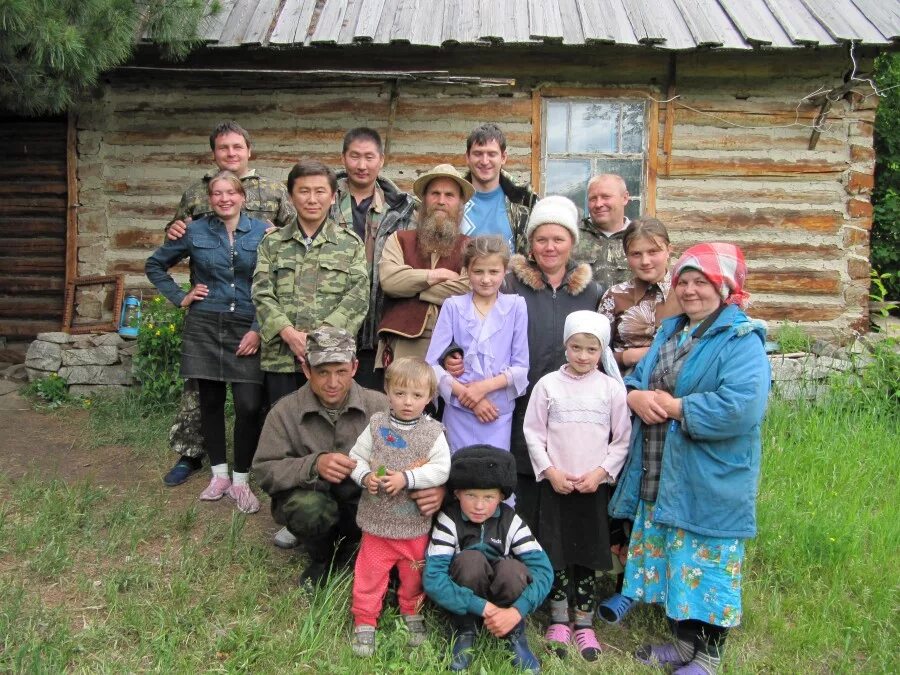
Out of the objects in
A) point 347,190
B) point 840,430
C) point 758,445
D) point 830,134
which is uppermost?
point 830,134

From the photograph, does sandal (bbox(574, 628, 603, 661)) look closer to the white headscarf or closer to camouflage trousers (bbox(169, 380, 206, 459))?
the white headscarf

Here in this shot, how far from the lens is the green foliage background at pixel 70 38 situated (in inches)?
173

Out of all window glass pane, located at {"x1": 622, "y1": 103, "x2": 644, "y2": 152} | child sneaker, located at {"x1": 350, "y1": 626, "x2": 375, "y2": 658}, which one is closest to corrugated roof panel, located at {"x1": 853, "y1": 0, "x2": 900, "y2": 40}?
window glass pane, located at {"x1": 622, "y1": 103, "x2": 644, "y2": 152}

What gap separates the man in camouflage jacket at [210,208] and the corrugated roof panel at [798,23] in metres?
4.43

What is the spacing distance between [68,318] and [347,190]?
437cm

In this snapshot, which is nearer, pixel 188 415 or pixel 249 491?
pixel 249 491

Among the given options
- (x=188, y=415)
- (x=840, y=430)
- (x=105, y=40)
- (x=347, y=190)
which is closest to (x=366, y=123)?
(x=105, y=40)

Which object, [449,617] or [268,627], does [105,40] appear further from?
[449,617]

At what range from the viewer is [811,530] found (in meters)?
3.71

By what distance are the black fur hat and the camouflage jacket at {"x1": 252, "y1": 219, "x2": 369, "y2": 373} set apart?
1130 millimetres

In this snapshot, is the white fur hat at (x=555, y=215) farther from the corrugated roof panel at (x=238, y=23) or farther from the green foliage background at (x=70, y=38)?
the corrugated roof panel at (x=238, y=23)

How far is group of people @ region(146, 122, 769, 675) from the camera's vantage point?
9.07 ft

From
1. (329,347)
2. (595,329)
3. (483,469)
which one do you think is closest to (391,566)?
(483,469)

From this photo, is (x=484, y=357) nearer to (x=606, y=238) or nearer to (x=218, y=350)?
(x=606, y=238)
